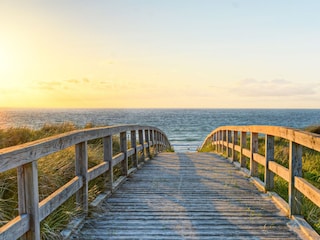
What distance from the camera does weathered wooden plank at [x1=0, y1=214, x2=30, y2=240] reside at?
237cm

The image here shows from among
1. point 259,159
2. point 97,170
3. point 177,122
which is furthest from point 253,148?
point 177,122

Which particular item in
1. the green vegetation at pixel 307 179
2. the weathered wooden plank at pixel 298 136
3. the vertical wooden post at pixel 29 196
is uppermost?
the weathered wooden plank at pixel 298 136

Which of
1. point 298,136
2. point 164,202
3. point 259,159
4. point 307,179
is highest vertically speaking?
point 298,136

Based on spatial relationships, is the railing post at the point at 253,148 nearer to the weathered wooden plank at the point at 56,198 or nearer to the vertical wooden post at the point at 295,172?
the vertical wooden post at the point at 295,172

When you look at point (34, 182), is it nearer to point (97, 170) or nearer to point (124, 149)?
point (97, 170)

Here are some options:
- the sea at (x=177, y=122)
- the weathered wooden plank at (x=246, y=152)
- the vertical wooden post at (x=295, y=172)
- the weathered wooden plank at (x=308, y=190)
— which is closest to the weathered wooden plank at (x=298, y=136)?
the vertical wooden post at (x=295, y=172)

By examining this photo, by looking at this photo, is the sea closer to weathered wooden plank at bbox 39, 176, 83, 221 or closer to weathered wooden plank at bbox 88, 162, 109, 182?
weathered wooden plank at bbox 88, 162, 109, 182

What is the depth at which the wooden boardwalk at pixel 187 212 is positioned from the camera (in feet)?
12.1

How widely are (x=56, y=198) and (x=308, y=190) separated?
273 centimetres

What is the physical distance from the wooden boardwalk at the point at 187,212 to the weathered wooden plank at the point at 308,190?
460 mm

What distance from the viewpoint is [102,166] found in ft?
16.6

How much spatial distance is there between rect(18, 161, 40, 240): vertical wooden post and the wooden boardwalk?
2.82ft

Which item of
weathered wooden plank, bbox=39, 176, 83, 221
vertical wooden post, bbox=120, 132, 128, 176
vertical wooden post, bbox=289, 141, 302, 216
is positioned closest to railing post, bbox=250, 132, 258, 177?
vertical wooden post, bbox=289, 141, 302, 216

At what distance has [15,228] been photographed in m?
2.54
